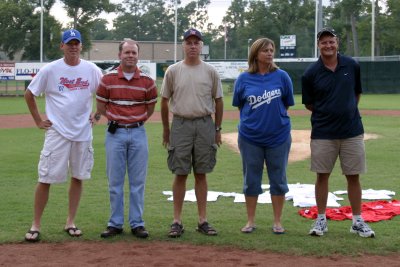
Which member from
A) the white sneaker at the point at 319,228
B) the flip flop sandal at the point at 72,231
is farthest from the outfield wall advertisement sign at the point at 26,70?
the white sneaker at the point at 319,228

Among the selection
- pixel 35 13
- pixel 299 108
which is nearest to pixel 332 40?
pixel 299 108

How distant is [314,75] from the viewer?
6.00m

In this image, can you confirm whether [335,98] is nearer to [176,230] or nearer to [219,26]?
[176,230]

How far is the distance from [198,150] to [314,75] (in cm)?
127

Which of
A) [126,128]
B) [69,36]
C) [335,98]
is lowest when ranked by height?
[126,128]

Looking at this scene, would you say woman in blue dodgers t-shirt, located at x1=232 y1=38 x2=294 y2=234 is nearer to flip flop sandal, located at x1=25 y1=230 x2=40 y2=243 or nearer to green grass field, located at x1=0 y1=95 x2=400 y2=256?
green grass field, located at x1=0 y1=95 x2=400 y2=256

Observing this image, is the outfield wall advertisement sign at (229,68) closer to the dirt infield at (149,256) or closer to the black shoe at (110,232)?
the black shoe at (110,232)

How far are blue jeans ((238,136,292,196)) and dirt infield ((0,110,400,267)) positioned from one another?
86 cm

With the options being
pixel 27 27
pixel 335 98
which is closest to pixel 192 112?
pixel 335 98

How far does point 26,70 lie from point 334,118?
101ft

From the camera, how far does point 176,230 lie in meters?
6.02

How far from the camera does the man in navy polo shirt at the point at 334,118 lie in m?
5.92

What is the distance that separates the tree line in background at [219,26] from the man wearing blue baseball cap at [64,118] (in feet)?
133

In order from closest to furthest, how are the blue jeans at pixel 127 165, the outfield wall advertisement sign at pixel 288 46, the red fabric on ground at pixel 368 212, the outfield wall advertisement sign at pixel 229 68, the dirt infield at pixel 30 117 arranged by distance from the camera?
the blue jeans at pixel 127 165 → the red fabric on ground at pixel 368 212 → the dirt infield at pixel 30 117 → the outfield wall advertisement sign at pixel 229 68 → the outfield wall advertisement sign at pixel 288 46
